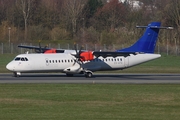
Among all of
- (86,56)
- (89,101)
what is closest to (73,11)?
(86,56)

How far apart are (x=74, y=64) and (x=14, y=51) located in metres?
32.2

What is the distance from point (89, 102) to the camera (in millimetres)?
24781

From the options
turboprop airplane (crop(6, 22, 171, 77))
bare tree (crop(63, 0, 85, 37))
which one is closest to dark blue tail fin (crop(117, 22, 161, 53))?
turboprop airplane (crop(6, 22, 171, 77))

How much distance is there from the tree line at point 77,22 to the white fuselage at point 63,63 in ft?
117

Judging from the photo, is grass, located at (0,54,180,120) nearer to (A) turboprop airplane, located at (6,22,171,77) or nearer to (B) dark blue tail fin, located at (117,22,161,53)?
(A) turboprop airplane, located at (6,22,171,77)

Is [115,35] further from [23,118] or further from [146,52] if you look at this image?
[23,118]

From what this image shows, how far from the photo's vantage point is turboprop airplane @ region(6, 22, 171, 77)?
40.2 m

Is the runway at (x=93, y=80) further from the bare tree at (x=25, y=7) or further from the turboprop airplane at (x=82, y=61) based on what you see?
the bare tree at (x=25, y=7)

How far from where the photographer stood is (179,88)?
31281 mm

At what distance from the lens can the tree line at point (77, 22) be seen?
82188 millimetres

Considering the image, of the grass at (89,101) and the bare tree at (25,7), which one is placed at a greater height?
the bare tree at (25,7)

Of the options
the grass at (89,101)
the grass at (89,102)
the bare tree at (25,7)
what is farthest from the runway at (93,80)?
the bare tree at (25,7)

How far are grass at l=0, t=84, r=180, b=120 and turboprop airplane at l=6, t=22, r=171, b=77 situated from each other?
7.32m

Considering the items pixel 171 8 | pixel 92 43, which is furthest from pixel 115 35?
pixel 171 8
